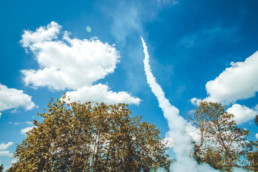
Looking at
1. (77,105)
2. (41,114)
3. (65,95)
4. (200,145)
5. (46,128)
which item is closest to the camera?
(46,128)

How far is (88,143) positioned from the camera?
2330 cm

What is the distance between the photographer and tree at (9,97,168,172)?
16.8 meters

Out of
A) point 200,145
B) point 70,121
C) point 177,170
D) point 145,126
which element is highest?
point 145,126

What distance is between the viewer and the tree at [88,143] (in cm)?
1681

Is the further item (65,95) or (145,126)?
(145,126)

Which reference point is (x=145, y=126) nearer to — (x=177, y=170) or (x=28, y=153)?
(x=177, y=170)

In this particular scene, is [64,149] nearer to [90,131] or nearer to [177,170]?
[90,131]

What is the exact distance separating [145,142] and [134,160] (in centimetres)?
467

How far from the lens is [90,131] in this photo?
2458cm

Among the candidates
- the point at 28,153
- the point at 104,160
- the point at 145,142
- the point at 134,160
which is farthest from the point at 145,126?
the point at 28,153

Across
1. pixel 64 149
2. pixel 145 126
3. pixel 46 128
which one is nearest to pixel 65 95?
pixel 46 128

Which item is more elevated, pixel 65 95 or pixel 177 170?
pixel 65 95

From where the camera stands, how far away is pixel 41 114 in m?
18.5

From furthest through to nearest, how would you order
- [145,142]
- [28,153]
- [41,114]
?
[145,142] → [41,114] → [28,153]
